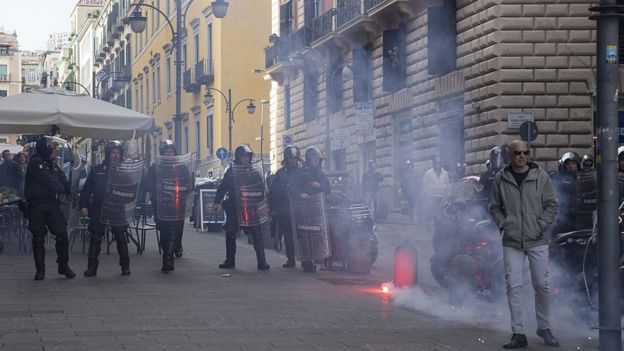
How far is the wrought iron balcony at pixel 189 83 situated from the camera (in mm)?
54463

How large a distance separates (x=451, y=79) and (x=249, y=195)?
400 inches

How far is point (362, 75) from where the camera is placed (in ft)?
98.1

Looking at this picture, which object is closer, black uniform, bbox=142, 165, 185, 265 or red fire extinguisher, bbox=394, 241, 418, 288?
red fire extinguisher, bbox=394, 241, 418, 288

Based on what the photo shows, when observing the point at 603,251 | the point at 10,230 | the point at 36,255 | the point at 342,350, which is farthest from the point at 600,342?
the point at 10,230

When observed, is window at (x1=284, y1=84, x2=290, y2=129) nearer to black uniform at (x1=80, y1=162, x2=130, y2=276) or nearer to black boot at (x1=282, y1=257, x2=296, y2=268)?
black boot at (x1=282, y1=257, x2=296, y2=268)

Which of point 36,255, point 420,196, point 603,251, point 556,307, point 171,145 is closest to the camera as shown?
point 603,251

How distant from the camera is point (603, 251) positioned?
838 centimetres

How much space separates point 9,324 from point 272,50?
31969mm

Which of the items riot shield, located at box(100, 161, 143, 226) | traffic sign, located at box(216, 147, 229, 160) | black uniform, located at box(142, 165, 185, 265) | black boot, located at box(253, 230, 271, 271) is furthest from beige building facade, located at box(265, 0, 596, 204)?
traffic sign, located at box(216, 147, 229, 160)

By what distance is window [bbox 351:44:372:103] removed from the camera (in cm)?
2920

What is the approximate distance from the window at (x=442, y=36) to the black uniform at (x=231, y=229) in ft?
32.4

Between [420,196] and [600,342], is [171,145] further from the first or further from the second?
[420,196]

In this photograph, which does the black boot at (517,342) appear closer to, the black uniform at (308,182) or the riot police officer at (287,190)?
the black uniform at (308,182)

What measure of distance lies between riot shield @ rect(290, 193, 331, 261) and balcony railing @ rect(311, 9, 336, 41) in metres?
17.5
